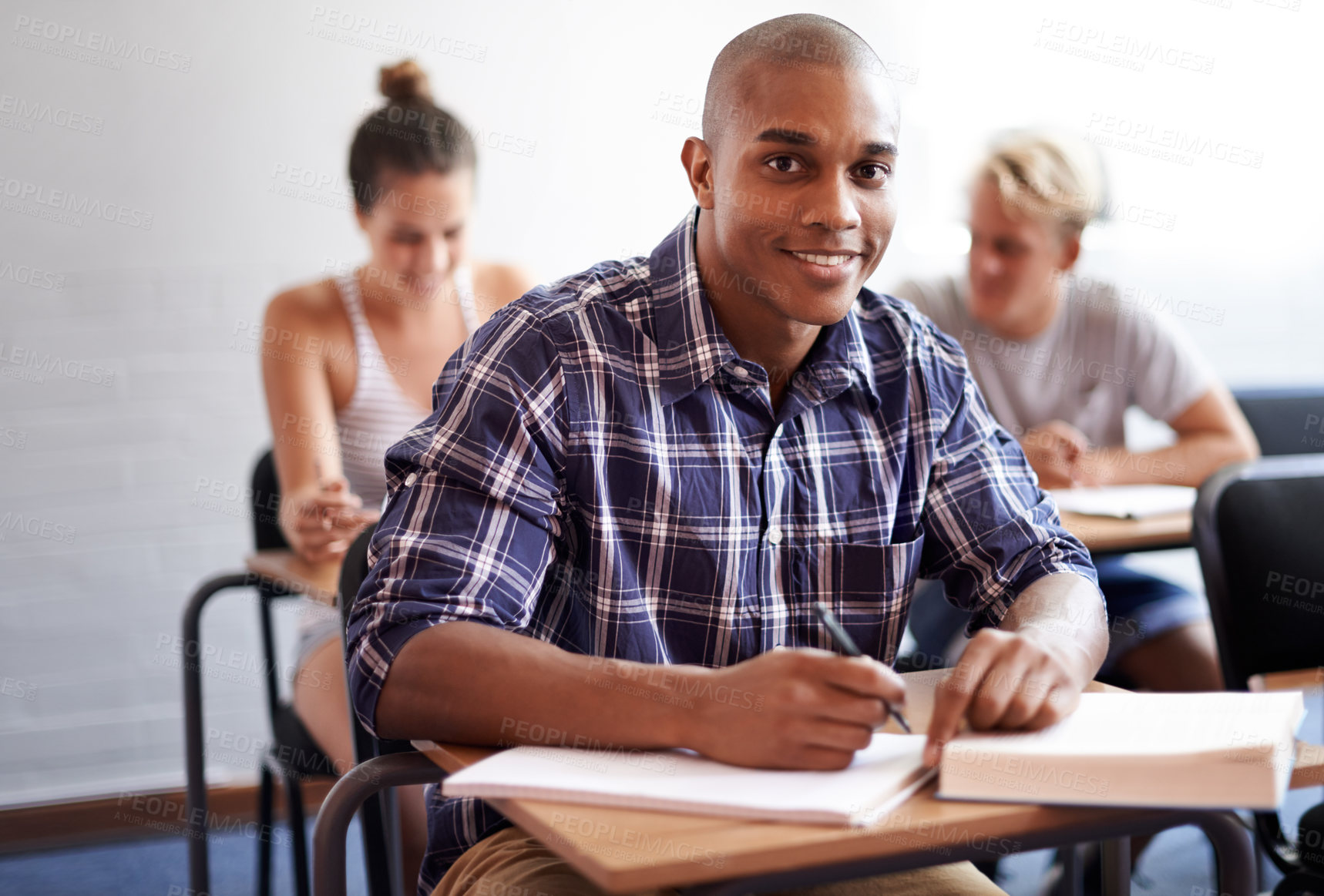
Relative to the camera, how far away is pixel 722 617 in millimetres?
1322

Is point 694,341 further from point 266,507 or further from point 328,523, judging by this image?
point 266,507

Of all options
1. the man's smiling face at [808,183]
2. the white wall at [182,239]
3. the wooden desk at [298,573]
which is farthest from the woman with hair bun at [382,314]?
the man's smiling face at [808,183]

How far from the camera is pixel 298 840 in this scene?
86.0 inches

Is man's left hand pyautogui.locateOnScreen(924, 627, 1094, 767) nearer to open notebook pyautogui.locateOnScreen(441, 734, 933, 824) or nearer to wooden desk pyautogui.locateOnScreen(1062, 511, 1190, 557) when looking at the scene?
open notebook pyautogui.locateOnScreen(441, 734, 933, 824)

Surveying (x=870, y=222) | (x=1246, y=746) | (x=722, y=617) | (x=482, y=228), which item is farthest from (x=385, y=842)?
(x=482, y=228)

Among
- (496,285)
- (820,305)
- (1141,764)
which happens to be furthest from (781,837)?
(496,285)

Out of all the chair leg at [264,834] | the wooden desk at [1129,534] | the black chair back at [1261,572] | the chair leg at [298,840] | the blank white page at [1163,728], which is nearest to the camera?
the blank white page at [1163,728]

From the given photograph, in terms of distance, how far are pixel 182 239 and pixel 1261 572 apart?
8.23 ft

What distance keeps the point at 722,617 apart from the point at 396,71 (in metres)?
1.80

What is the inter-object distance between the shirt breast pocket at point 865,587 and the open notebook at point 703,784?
1.28ft

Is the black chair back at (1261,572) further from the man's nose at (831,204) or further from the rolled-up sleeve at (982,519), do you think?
the man's nose at (831,204)

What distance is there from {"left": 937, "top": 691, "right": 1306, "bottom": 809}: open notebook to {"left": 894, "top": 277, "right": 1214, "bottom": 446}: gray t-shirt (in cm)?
182

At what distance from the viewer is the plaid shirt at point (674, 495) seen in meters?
1.19

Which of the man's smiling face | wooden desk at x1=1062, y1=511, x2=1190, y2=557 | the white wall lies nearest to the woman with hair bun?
the white wall
